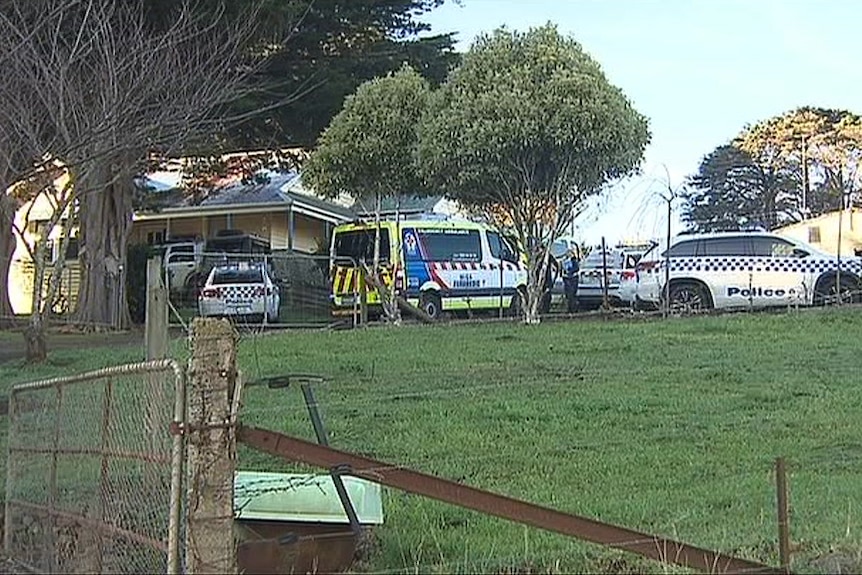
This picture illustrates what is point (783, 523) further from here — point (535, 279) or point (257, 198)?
point (257, 198)

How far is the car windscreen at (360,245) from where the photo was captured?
766 inches

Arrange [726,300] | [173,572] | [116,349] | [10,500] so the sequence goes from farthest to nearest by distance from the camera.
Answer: [726,300]
[116,349]
[10,500]
[173,572]

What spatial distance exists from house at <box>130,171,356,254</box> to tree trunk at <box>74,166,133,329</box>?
7.40 metres

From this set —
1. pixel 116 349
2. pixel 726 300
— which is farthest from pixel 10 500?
pixel 726 300

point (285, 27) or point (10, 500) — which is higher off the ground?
point (285, 27)

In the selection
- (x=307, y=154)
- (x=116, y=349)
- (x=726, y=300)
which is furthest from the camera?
(x=307, y=154)

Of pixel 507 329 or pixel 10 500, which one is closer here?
pixel 10 500

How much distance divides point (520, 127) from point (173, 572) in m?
13.3

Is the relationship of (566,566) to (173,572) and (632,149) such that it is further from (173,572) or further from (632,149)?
(632,149)

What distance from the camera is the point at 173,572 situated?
3912mm

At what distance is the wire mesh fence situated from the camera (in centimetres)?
418

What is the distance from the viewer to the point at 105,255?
75.0 ft

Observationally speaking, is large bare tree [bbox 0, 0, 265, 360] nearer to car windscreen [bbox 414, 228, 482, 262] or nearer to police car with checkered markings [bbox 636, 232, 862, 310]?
car windscreen [bbox 414, 228, 482, 262]

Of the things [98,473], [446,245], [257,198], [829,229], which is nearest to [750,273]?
[446,245]
